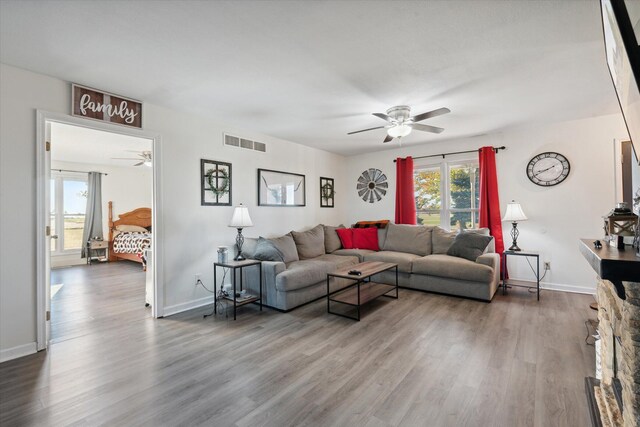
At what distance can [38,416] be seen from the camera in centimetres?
174

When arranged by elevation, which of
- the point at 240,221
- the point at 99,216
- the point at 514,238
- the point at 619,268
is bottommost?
the point at 514,238

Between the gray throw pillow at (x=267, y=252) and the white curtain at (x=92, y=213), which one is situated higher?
the white curtain at (x=92, y=213)

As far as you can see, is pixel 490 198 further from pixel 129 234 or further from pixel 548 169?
pixel 129 234

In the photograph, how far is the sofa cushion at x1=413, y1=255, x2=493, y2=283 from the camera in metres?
3.76

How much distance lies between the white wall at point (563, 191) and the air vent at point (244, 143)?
359 cm

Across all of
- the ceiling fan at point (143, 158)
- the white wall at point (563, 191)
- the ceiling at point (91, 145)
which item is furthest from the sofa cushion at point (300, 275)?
the ceiling fan at point (143, 158)

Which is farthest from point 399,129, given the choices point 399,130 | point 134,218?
point 134,218

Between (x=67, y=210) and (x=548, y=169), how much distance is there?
32.8 feet

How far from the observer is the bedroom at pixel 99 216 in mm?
4703

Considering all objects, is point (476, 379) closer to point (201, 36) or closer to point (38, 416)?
point (38, 416)

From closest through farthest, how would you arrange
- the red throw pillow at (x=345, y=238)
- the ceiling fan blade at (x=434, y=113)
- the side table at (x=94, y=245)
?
the ceiling fan blade at (x=434, y=113)
the red throw pillow at (x=345, y=238)
the side table at (x=94, y=245)

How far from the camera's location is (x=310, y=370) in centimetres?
222

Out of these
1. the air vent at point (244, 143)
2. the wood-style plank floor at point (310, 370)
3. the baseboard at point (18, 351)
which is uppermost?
the air vent at point (244, 143)

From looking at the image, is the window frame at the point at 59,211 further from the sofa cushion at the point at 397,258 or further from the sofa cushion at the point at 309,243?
the sofa cushion at the point at 397,258
